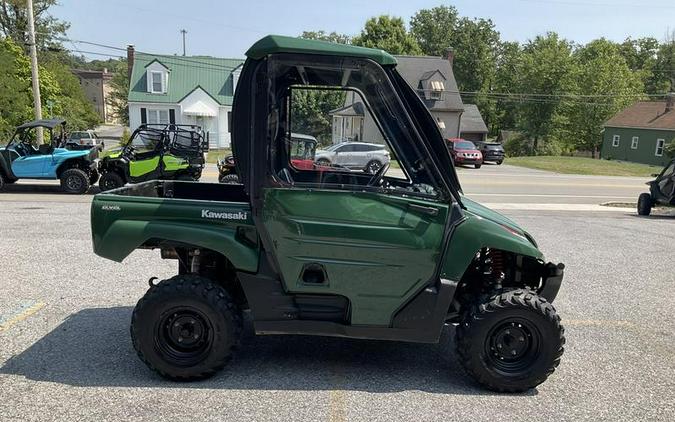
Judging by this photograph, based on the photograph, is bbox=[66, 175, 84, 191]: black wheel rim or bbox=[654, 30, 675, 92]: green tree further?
bbox=[654, 30, 675, 92]: green tree

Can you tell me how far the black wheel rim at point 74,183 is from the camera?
1291 cm

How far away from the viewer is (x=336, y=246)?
11.1 feet

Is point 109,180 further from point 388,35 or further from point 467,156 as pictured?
point 388,35

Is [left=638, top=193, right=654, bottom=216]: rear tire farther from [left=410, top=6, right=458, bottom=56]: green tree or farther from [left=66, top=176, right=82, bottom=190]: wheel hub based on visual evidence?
[left=410, top=6, right=458, bottom=56]: green tree

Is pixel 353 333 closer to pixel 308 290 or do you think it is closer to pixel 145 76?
pixel 308 290

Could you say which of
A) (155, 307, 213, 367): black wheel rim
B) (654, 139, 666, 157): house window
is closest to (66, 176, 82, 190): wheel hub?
(155, 307, 213, 367): black wheel rim

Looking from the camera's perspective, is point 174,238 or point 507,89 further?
point 507,89

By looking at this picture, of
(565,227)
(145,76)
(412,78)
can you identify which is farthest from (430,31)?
(565,227)

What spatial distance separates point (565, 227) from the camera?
1068 centimetres

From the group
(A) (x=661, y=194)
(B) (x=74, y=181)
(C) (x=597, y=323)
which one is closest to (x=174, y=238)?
(C) (x=597, y=323)

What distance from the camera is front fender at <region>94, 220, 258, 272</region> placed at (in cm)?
346

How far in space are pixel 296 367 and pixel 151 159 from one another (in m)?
10.3

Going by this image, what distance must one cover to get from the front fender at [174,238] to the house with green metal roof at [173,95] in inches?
1331

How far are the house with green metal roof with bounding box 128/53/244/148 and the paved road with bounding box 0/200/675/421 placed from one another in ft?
106
